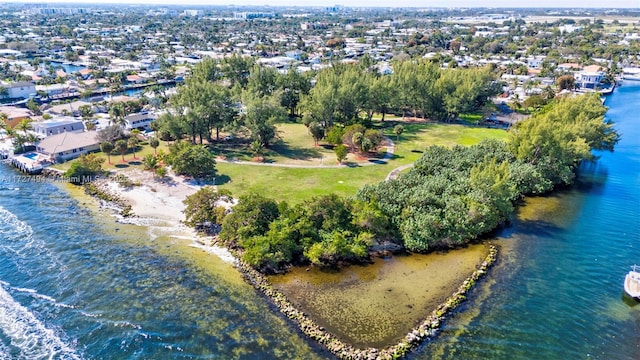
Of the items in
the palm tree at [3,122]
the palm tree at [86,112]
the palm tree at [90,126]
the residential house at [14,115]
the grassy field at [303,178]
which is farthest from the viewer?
the palm tree at [86,112]

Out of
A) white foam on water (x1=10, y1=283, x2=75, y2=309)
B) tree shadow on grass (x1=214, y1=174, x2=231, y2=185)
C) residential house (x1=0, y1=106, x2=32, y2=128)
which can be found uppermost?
residential house (x1=0, y1=106, x2=32, y2=128)

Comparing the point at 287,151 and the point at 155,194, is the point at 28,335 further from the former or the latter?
the point at 287,151

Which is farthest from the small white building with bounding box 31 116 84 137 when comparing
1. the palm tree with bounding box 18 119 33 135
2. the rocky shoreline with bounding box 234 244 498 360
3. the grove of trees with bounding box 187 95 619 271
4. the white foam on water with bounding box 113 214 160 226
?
the rocky shoreline with bounding box 234 244 498 360

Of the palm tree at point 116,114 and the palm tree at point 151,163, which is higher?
the palm tree at point 116,114

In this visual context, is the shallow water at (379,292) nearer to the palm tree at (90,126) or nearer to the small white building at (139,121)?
the small white building at (139,121)

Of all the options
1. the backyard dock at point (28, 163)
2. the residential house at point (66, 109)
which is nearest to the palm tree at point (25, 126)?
the backyard dock at point (28, 163)

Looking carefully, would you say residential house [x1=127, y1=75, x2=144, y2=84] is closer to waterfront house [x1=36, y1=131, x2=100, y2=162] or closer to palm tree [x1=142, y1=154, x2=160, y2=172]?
waterfront house [x1=36, y1=131, x2=100, y2=162]
